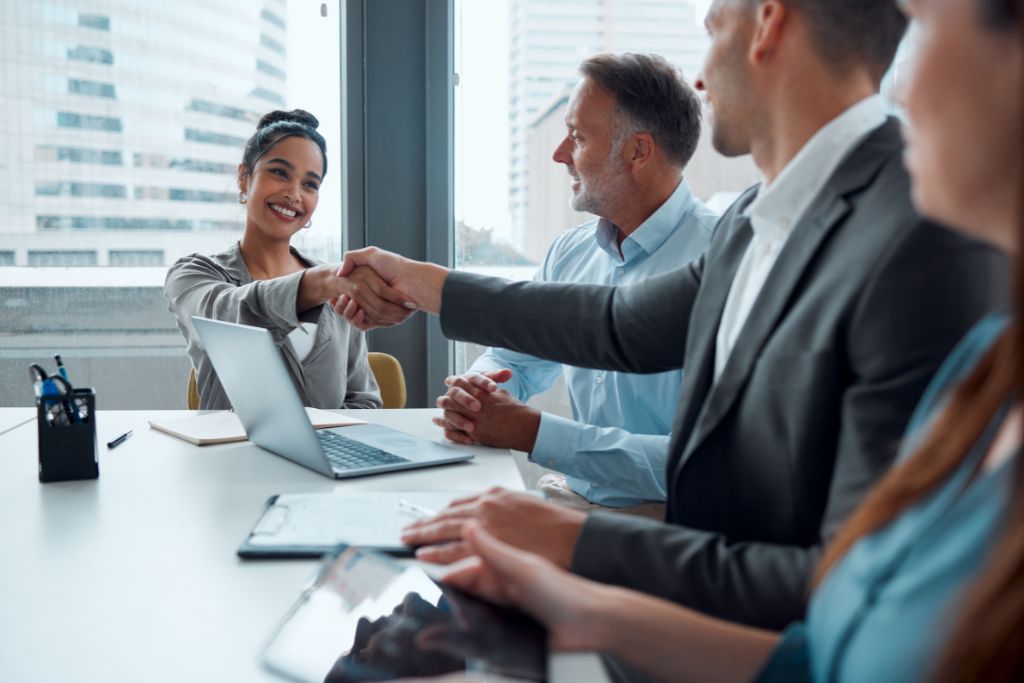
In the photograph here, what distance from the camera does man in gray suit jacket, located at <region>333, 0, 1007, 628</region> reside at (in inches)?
34.8

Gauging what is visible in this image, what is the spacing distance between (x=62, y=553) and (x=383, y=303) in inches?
36.3

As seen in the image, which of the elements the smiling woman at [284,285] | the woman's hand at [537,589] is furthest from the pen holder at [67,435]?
the woman's hand at [537,589]

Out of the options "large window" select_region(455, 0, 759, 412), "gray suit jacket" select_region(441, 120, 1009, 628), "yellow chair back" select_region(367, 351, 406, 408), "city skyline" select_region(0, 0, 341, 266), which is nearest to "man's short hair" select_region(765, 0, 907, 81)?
"gray suit jacket" select_region(441, 120, 1009, 628)

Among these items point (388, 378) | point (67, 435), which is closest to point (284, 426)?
point (67, 435)

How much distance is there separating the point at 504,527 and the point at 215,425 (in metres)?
1.02

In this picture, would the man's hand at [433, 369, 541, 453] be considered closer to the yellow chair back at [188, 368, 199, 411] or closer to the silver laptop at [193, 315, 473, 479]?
the silver laptop at [193, 315, 473, 479]

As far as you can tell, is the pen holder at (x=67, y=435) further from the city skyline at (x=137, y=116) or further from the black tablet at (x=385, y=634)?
the city skyline at (x=137, y=116)

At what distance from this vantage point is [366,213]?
3.18m

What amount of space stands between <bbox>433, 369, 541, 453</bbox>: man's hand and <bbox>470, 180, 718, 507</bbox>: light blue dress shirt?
64 mm

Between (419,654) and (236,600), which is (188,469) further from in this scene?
(419,654)

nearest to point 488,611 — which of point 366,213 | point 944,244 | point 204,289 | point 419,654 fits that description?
point 419,654

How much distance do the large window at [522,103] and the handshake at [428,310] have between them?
4.18ft

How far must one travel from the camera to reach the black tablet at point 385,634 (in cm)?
78

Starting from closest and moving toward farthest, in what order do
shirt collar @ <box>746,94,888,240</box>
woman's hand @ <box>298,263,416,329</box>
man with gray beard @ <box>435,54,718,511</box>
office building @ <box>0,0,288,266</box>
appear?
1. shirt collar @ <box>746,94,888,240</box>
2. woman's hand @ <box>298,263,416,329</box>
3. man with gray beard @ <box>435,54,718,511</box>
4. office building @ <box>0,0,288,266</box>
